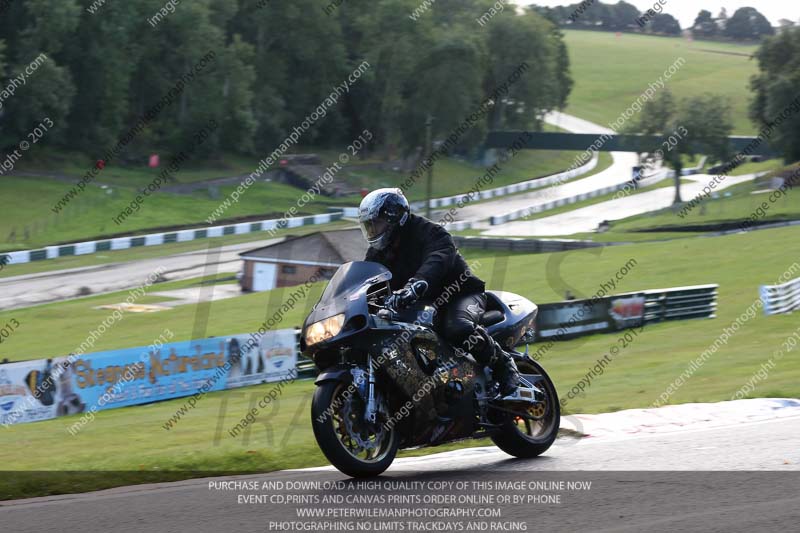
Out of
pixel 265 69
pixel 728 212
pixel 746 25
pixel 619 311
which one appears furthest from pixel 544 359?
pixel 746 25

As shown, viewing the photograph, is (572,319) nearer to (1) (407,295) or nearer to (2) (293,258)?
(2) (293,258)

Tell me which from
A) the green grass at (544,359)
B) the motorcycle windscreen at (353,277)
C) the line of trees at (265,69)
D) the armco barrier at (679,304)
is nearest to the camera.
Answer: the motorcycle windscreen at (353,277)

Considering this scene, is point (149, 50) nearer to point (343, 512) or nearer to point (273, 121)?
point (273, 121)

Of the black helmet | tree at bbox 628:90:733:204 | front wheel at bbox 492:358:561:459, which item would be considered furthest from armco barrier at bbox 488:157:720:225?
the black helmet

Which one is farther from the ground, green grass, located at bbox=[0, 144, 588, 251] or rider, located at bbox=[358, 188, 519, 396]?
rider, located at bbox=[358, 188, 519, 396]

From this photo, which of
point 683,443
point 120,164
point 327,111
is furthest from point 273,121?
point 683,443

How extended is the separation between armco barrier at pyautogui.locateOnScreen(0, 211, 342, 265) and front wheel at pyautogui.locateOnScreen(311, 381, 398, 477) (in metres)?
38.6

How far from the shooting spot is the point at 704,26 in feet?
602

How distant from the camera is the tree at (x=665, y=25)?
611 ft

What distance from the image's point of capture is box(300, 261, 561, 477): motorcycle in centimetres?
663

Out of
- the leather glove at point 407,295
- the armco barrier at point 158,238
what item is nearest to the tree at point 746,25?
the armco barrier at point 158,238

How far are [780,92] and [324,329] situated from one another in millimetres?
77566

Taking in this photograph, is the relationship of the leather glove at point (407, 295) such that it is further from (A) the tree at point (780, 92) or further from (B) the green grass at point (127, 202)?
(A) the tree at point (780, 92)

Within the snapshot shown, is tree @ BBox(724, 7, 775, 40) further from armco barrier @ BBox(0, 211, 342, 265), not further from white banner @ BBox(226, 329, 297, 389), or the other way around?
white banner @ BBox(226, 329, 297, 389)
